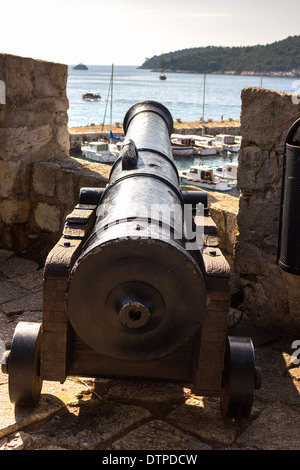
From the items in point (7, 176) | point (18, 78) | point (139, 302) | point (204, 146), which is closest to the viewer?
point (139, 302)

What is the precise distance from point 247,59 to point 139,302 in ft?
548

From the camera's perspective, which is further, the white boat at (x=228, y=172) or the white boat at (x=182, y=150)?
the white boat at (x=182, y=150)

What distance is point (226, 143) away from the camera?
45.6m

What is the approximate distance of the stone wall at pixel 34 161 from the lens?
15.4 ft

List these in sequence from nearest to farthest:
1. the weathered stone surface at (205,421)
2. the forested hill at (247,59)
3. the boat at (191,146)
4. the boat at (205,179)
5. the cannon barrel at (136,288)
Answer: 1. the cannon barrel at (136,288)
2. the weathered stone surface at (205,421)
3. the boat at (205,179)
4. the boat at (191,146)
5. the forested hill at (247,59)

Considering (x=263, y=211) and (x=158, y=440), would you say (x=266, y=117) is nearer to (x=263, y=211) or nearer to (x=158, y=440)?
(x=263, y=211)

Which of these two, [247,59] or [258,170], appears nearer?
[258,170]

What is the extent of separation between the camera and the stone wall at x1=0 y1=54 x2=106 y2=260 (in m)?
4.68

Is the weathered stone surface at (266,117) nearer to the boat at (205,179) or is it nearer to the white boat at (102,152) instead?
the boat at (205,179)

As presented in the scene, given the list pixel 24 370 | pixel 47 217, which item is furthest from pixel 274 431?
pixel 47 217

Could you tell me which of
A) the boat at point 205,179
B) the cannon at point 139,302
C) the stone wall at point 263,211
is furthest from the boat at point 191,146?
the cannon at point 139,302

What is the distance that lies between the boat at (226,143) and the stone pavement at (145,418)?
41770mm
